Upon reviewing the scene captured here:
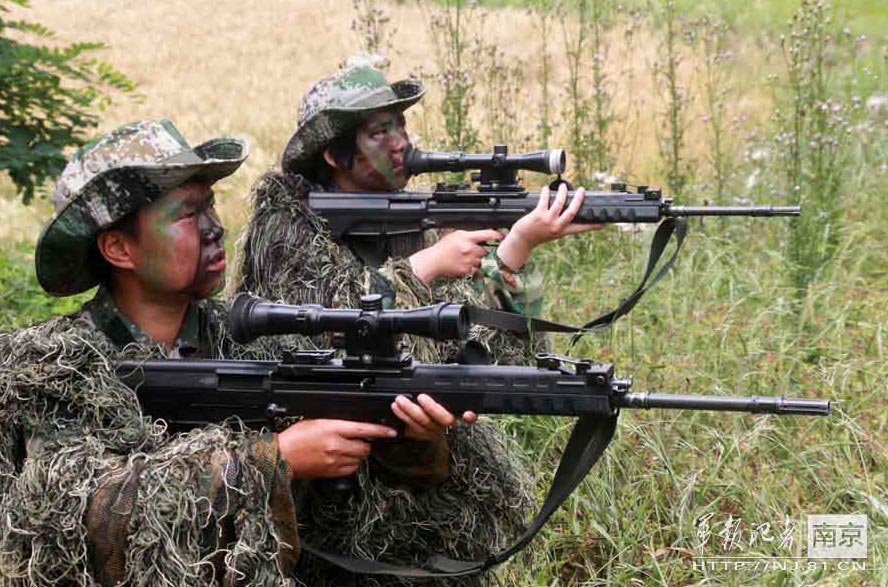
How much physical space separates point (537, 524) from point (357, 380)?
0.74 meters

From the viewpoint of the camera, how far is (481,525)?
368cm

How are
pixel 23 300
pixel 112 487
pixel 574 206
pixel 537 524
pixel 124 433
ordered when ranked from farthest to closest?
pixel 23 300, pixel 574 206, pixel 537 524, pixel 124 433, pixel 112 487

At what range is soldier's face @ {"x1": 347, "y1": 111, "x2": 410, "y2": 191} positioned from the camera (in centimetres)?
434

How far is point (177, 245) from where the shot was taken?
10.3 ft

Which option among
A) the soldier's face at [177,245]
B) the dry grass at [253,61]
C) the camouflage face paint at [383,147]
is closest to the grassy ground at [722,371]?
the dry grass at [253,61]

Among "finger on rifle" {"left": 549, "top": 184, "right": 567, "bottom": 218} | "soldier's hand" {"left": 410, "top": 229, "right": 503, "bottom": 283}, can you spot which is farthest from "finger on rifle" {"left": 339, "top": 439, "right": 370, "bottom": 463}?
"finger on rifle" {"left": 549, "top": 184, "right": 567, "bottom": 218}

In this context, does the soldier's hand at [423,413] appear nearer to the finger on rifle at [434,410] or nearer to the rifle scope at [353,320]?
the finger on rifle at [434,410]

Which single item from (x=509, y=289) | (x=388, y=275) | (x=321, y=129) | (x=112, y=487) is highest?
(x=321, y=129)

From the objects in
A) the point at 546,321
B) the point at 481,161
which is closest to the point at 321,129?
the point at 481,161

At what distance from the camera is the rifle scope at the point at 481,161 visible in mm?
4426

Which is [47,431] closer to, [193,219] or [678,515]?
[193,219]

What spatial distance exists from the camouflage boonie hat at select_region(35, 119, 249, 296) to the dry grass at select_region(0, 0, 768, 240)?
20.3 feet

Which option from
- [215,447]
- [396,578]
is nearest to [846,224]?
[396,578]
